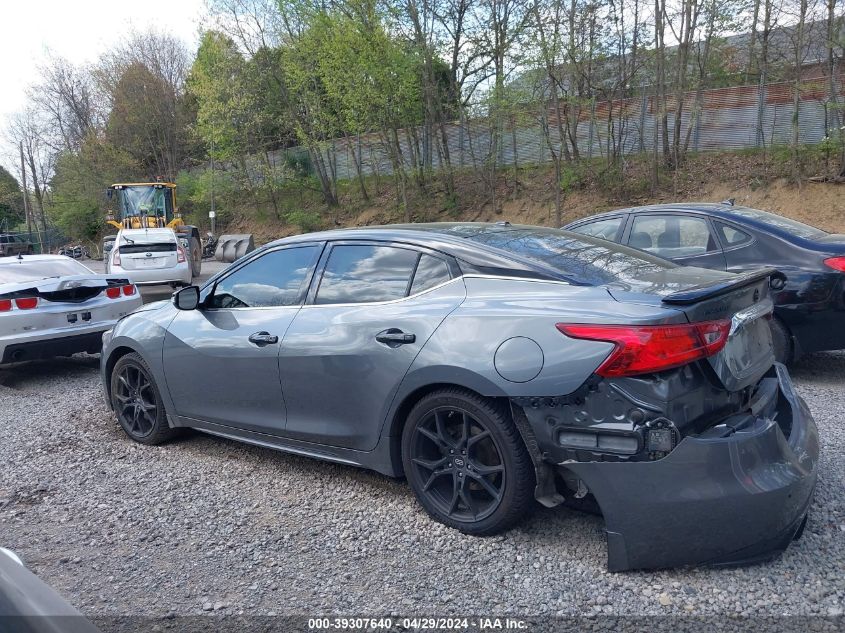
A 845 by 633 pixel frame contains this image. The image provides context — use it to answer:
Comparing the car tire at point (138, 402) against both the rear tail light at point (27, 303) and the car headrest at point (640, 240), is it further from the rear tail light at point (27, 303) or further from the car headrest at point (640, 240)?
the car headrest at point (640, 240)

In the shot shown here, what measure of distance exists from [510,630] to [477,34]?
22.2 m

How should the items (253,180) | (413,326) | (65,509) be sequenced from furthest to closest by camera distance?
(253,180) → (65,509) → (413,326)

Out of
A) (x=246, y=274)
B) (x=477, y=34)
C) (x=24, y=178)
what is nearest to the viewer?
(x=246, y=274)

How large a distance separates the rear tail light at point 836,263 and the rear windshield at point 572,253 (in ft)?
9.34

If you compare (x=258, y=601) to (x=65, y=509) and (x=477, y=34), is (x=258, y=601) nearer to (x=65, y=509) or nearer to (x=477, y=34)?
(x=65, y=509)

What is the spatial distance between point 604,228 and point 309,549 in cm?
512

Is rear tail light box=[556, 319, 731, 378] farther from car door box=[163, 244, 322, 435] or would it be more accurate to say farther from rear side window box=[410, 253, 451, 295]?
car door box=[163, 244, 322, 435]

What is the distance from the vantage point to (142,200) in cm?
2458

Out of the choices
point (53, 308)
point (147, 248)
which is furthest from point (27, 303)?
point (147, 248)

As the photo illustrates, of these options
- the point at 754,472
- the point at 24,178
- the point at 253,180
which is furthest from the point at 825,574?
the point at 24,178

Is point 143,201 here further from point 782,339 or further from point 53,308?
point 782,339

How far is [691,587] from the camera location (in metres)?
2.99

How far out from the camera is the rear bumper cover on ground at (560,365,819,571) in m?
2.92

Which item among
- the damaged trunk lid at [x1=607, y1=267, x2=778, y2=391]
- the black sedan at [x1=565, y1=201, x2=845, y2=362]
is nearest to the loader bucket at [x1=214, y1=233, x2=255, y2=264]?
the black sedan at [x1=565, y1=201, x2=845, y2=362]
